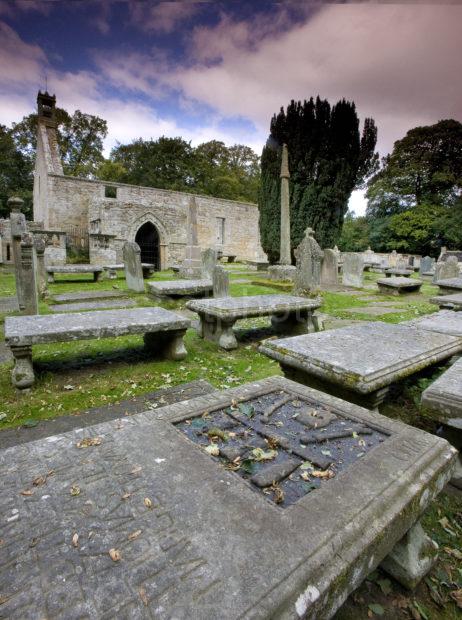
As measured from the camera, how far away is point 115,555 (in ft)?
3.54

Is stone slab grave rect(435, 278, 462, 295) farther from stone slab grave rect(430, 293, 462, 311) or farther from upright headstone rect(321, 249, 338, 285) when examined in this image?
upright headstone rect(321, 249, 338, 285)

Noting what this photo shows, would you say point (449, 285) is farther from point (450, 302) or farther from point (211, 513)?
point (211, 513)

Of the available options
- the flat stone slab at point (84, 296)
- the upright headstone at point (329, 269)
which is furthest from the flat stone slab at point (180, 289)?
the upright headstone at point (329, 269)

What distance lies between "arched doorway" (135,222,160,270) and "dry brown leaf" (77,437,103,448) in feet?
65.1

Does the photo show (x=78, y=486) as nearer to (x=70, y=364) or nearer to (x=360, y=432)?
(x=360, y=432)

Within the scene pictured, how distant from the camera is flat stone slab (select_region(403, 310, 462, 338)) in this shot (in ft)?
12.6

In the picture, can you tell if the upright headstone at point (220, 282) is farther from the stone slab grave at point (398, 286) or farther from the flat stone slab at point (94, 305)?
the stone slab grave at point (398, 286)

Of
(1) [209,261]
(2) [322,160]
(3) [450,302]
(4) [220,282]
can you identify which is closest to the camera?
(3) [450,302]

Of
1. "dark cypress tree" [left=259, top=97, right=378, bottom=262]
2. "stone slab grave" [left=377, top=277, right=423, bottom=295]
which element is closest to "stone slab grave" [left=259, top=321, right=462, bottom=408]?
"stone slab grave" [left=377, top=277, right=423, bottom=295]

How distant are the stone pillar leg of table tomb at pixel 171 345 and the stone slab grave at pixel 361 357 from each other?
5.44 feet

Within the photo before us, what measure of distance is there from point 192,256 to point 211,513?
39.0 feet

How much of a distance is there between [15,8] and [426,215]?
31837 mm

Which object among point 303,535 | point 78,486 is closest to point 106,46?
point 78,486

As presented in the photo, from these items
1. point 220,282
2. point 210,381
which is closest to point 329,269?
point 220,282
